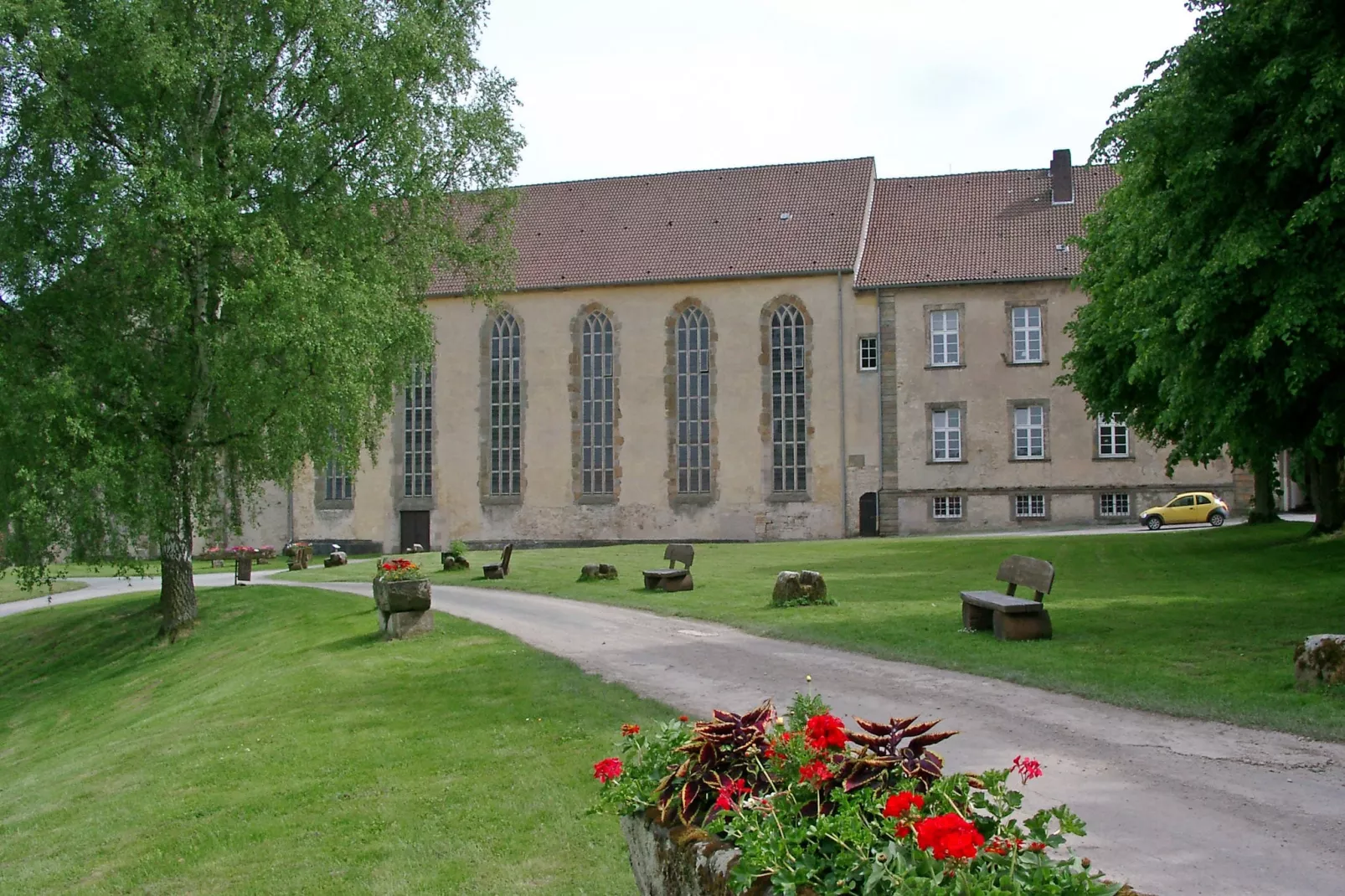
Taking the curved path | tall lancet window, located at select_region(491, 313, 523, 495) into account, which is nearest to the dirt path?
the curved path

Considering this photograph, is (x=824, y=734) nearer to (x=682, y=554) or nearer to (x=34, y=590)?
(x=682, y=554)

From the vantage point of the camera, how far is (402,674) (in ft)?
48.2

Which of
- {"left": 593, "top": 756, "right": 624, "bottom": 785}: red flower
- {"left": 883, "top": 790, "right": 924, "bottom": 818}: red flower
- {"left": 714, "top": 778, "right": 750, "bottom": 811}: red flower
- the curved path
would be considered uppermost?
{"left": 883, "top": 790, "right": 924, "bottom": 818}: red flower

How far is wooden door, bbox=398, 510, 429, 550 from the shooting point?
167ft

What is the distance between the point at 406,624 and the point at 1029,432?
107 feet

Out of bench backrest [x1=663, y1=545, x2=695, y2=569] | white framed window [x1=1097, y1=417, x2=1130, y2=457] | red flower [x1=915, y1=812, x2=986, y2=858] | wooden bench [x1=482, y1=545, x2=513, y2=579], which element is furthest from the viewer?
white framed window [x1=1097, y1=417, x2=1130, y2=457]

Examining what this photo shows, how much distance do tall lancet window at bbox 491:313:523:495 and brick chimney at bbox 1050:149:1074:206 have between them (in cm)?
2229

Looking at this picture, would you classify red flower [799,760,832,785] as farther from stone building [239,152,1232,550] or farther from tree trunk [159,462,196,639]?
stone building [239,152,1232,550]

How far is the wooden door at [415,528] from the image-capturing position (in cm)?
5075

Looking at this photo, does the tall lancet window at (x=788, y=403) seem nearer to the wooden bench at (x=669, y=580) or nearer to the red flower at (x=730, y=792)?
the wooden bench at (x=669, y=580)

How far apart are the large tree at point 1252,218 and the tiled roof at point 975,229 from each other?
100 ft

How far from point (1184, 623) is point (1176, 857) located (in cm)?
1073

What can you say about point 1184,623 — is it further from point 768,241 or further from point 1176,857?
point 768,241

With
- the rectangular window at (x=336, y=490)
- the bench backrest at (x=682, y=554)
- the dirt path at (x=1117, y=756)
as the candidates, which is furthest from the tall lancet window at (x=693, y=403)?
the dirt path at (x=1117, y=756)
